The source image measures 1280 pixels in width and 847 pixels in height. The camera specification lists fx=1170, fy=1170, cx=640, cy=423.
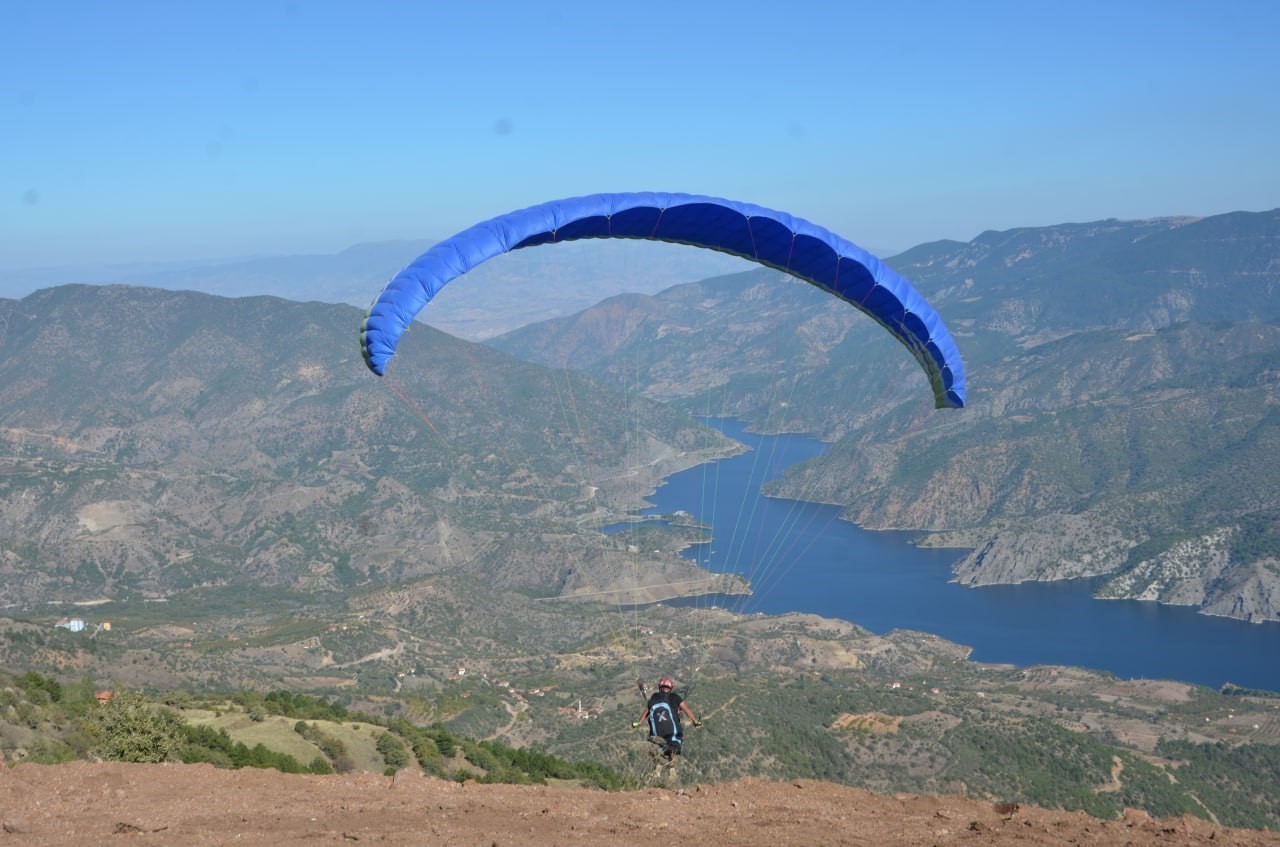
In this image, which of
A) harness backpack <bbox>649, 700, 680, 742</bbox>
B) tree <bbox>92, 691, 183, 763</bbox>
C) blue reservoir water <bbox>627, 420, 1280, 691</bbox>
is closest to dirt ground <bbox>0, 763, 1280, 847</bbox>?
harness backpack <bbox>649, 700, 680, 742</bbox>

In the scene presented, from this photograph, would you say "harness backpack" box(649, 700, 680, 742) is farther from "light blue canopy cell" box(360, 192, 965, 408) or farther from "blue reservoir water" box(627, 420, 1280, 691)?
"blue reservoir water" box(627, 420, 1280, 691)

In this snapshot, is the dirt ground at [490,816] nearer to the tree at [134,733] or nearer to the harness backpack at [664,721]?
the harness backpack at [664,721]

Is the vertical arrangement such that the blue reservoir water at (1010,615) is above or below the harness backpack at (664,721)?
below

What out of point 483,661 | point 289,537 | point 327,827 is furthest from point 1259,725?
point 289,537

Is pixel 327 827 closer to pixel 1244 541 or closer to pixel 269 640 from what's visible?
pixel 269 640

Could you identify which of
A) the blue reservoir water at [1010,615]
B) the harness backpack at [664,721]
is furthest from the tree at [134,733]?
the blue reservoir water at [1010,615]

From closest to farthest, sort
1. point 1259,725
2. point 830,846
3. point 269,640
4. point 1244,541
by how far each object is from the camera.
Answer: point 830,846, point 1259,725, point 269,640, point 1244,541

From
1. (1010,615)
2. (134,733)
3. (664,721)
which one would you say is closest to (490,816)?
(664,721)

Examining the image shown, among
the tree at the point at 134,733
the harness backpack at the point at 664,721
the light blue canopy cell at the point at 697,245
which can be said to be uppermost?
the light blue canopy cell at the point at 697,245
